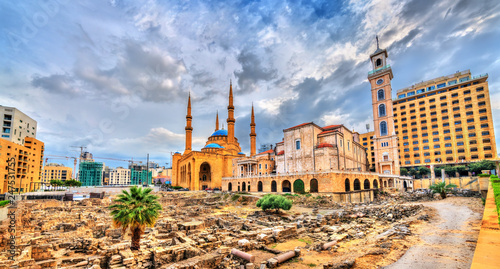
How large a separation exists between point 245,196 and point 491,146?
222 feet

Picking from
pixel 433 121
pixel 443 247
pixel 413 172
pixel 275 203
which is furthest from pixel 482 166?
pixel 443 247

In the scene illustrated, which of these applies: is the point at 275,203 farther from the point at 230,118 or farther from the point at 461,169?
the point at 461,169

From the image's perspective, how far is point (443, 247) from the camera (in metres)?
12.5

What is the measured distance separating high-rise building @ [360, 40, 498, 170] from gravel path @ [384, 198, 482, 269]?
156ft

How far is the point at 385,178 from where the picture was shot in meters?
55.7

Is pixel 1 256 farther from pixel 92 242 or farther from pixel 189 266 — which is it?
pixel 189 266

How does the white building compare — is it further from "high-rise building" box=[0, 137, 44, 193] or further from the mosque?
the mosque

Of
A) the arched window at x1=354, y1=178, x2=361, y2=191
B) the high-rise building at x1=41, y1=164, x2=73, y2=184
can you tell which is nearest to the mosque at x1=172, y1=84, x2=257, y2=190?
the arched window at x1=354, y1=178, x2=361, y2=191

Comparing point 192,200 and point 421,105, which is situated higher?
point 421,105

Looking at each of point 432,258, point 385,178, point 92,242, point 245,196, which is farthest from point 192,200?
point 385,178

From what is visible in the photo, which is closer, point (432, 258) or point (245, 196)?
point (432, 258)

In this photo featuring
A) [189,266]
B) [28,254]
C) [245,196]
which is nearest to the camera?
[189,266]

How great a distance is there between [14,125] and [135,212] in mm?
68509

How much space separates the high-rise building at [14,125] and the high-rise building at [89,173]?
8108 cm
